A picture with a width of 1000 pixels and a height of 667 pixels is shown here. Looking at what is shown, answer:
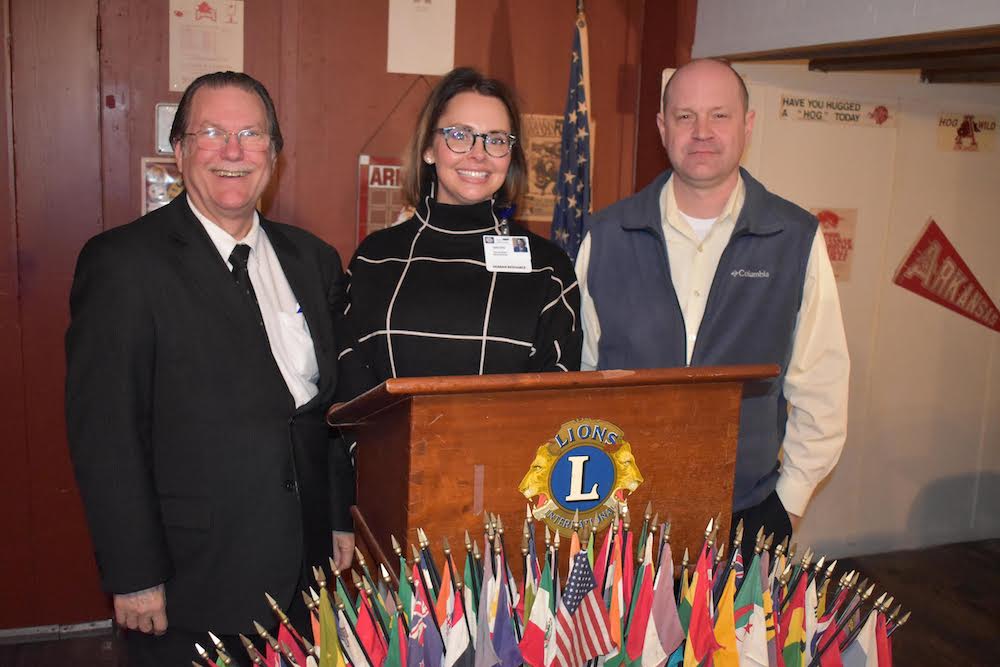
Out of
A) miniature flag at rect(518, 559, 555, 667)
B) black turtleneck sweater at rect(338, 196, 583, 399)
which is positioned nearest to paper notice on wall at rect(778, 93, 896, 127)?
black turtleneck sweater at rect(338, 196, 583, 399)

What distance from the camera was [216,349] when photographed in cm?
191

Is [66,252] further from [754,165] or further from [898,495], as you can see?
[898,495]

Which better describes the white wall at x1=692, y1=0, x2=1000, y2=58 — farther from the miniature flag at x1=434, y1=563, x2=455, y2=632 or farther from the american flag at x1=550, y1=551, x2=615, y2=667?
the miniature flag at x1=434, y1=563, x2=455, y2=632

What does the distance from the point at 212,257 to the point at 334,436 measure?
53 cm

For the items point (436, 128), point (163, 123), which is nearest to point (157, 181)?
point (163, 123)

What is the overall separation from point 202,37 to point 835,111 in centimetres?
289

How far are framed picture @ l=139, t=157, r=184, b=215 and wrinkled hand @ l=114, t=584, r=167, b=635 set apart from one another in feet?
6.46

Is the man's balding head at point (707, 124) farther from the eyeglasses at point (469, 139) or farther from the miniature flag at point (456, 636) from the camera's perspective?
the miniature flag at point (456, 636)

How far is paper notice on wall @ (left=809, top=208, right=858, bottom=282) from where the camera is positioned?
4.29m

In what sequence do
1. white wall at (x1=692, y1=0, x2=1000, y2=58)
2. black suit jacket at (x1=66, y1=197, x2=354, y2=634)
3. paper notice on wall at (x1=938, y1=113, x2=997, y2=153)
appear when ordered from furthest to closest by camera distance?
paper notice on wall at (x1=938, y1=113, x2=997, y2=153) → white wall at (x1=692, y1=0, x2=1000, y2=58) → black suit jacket at (x1=66, y1=197, x2=354, y2=634)

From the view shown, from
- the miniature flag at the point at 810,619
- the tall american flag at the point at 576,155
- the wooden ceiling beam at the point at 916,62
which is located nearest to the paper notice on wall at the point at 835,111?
the wooden ceiling beam at the point at 916,62

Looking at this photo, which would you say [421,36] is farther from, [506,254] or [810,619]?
[810,619]

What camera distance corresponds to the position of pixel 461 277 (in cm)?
206

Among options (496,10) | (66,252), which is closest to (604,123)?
(496,10)
